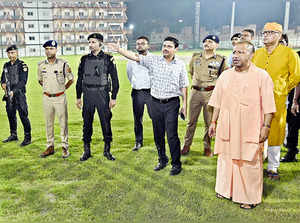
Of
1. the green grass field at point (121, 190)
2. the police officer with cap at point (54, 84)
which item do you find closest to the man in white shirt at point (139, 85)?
the green grass field at point (121, 190)

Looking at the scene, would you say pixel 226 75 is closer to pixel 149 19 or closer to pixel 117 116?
pixel 117 116

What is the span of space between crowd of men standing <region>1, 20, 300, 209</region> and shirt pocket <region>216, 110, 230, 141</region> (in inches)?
0.5

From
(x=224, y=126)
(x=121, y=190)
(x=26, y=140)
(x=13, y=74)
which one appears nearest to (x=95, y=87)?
(x=121, y=190)

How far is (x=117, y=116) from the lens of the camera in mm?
9758

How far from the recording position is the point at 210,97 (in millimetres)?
Answer: 4922

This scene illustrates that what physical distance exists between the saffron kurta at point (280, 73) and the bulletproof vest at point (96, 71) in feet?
8.28

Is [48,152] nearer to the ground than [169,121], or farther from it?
nearer to the ground

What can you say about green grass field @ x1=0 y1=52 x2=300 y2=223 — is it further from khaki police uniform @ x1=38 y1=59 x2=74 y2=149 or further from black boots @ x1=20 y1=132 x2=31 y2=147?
khaki police uniform @ x1=38 y1=59 x2=74 y2=149

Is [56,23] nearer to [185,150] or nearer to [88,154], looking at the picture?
[88,154]

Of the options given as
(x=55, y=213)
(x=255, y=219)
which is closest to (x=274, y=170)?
(x=255, y=219)

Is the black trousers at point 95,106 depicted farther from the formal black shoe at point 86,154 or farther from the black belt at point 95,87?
the formal black shoe at point 86,154

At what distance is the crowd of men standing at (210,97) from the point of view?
3.78 m

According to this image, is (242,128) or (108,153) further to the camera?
(108,153)

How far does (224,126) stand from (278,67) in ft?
4.61
